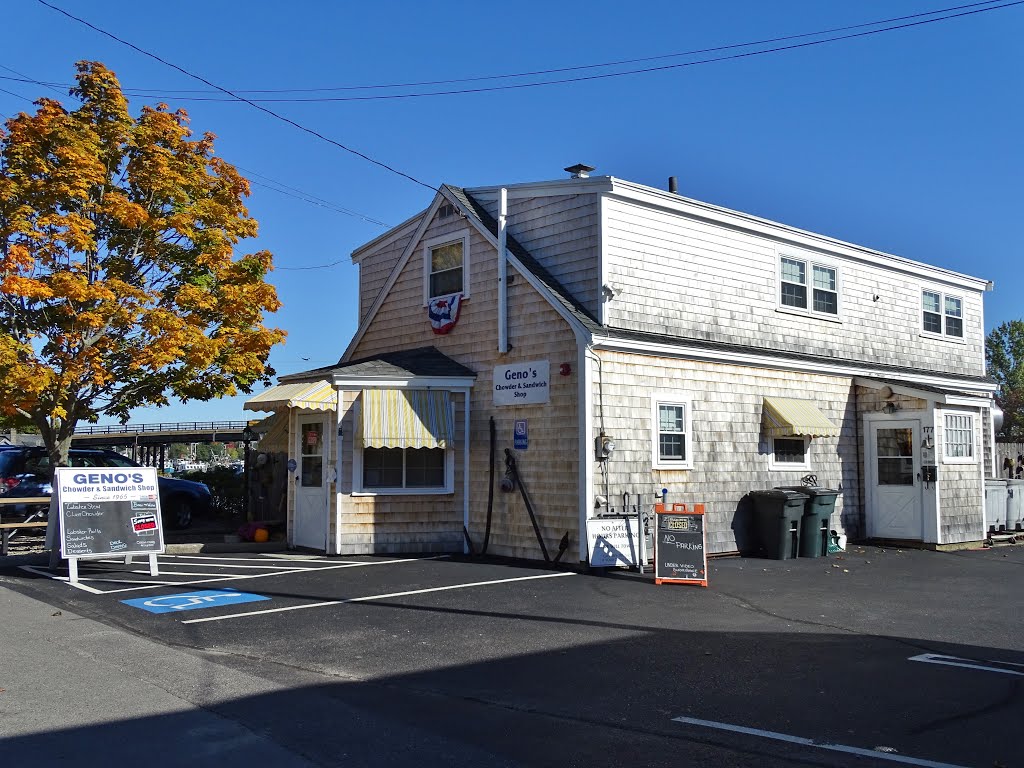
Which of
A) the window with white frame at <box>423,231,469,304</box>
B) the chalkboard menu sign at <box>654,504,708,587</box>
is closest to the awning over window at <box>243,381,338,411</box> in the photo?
the window with white frame at <box>423,231,469,304</box>

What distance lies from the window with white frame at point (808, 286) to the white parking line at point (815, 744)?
12.2 metres

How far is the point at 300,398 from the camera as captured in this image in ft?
47.5

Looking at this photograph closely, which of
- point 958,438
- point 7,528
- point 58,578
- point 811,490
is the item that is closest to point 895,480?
point 958,438

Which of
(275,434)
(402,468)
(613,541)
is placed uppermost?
(275,434)

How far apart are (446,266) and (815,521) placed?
760 cm

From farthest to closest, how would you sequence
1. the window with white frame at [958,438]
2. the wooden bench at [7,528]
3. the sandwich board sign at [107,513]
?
1. the window with white frame at [958,438]
2. the wooden bench at [7,528]
3. the sandwich board sign at [107,513]

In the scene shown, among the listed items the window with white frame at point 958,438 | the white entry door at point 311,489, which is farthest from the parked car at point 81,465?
the window with white frame at point 958,438

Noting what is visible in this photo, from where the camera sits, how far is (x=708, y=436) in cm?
1518

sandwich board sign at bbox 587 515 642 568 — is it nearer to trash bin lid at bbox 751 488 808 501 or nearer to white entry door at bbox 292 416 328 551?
trash bin lid at bbox 751 488 808 501

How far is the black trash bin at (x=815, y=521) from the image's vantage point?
15352mm

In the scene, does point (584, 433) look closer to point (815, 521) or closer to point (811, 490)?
point (811, 490)

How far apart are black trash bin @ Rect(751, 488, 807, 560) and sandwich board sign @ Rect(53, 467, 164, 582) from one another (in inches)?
362

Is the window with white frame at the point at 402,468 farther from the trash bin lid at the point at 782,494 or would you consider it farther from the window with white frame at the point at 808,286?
the window with white frame at the point at 808,286

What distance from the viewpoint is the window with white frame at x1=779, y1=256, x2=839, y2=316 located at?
677 inches
